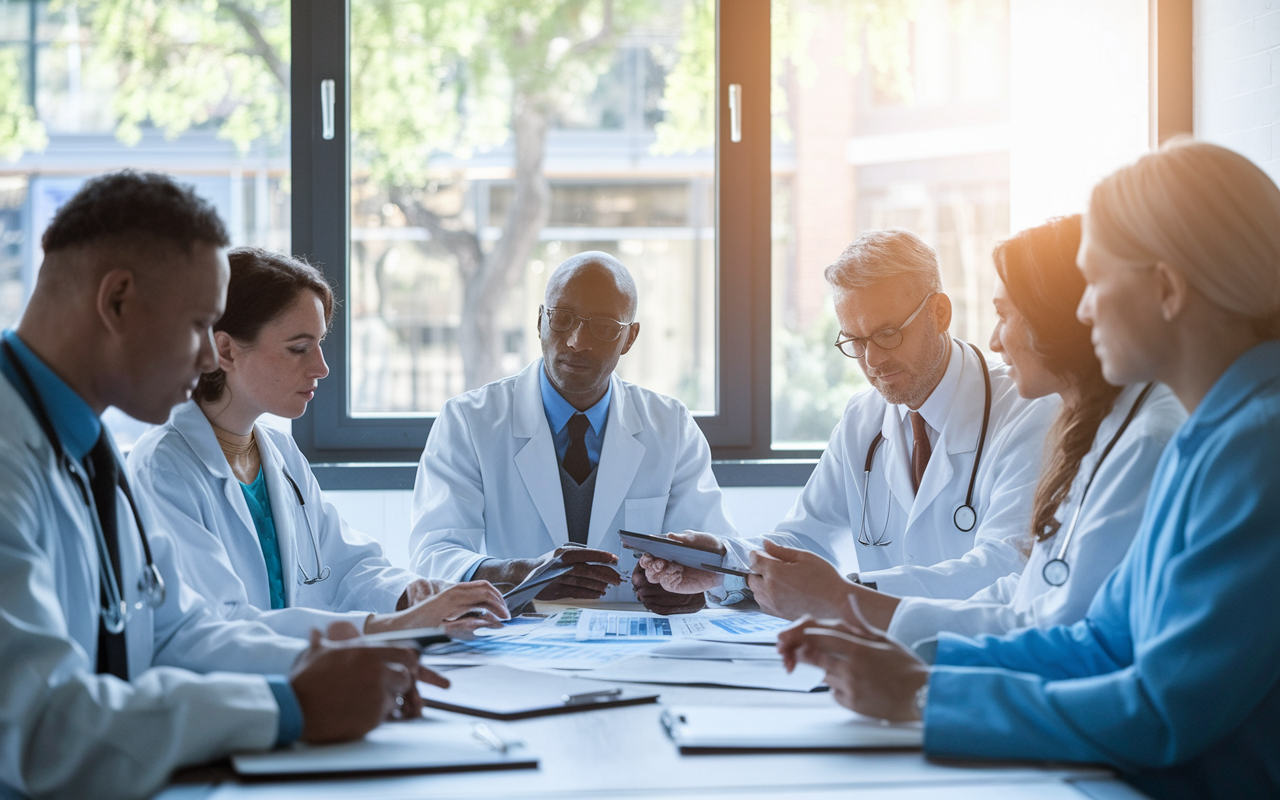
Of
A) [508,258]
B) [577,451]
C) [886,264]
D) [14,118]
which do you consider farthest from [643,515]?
[14,118]

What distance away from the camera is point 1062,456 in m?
1.67

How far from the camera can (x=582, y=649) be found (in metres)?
1.69

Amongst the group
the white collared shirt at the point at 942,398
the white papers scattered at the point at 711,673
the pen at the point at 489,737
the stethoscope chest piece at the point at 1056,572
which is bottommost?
the white papers scattered at the point at 711,673

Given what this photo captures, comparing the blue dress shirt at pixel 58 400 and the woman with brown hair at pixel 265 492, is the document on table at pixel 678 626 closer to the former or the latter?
the woman with brown hair at pixel 265 492

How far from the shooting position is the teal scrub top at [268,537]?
6.80 feet

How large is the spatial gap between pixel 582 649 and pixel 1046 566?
2.43ft

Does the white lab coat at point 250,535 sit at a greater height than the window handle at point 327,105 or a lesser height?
lesser

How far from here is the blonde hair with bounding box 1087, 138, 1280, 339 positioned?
117cm

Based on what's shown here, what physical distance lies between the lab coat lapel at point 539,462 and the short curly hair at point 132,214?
53.9 inches

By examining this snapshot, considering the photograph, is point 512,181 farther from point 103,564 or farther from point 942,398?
point 103,564

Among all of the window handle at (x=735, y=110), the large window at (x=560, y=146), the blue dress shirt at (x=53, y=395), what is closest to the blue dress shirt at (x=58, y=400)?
the blue dress shirt at (x=53, y=395)

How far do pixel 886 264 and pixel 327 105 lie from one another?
1.98 metres

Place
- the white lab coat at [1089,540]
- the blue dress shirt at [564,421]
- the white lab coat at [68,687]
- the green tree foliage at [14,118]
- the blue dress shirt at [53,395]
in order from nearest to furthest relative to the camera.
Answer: the white lab coat at [68,687], the blue dress shirt at [53,395], the white lab coat at [1089,540], the blue dress shirt at [564,421], the green tree foliage at [14,118]

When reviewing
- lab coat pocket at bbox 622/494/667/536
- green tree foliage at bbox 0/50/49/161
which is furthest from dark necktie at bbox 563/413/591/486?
green tree foliage at bbox 0/50/49/161
